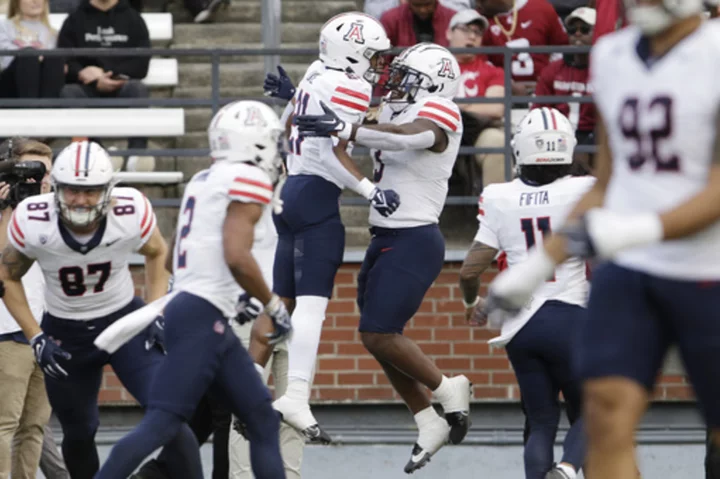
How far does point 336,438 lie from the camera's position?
9.67 metres

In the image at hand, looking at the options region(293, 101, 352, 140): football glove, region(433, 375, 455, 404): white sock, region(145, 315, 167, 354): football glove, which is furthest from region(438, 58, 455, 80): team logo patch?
region(145, 315, 167, 354): football glove

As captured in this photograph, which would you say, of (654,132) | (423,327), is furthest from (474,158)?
(654,132)

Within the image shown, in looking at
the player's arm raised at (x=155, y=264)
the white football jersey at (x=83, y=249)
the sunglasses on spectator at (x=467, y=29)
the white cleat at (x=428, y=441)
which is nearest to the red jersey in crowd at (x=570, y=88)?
the sunglasses on spectator at (x=467, y=29)

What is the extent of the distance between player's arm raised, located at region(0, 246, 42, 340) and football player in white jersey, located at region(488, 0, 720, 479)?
305 cm

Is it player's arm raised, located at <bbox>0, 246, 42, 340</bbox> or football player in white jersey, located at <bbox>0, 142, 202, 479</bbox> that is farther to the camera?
player's arm raised, located at <bbox>0, 246, 42, 340</bbox>

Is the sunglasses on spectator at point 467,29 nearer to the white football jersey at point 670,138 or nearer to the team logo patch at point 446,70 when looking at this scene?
the team logo patch at point 446,70

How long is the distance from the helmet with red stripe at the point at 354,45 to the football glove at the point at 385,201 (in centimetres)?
61

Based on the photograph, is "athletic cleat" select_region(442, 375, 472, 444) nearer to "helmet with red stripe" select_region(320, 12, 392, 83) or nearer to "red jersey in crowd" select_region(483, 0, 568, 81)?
"helmet with red stripe" select_region(320, 12, 392, 83)

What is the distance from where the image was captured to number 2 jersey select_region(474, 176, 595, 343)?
6844mm

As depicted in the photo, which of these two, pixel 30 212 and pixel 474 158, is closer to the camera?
pixel 30 212

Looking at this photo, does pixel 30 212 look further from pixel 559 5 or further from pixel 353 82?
pixel 559 5

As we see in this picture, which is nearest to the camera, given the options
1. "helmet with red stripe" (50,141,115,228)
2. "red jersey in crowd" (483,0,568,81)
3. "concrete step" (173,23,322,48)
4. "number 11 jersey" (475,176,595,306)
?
"helmet with red stripe" (50,141,115,228)

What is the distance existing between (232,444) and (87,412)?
1.03 meters

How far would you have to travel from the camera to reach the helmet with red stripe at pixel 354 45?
24.5 feet
